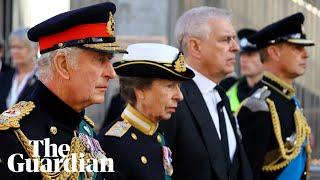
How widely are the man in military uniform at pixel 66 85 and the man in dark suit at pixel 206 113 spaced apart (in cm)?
142

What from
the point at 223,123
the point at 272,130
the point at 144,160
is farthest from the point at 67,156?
the point at 272,130

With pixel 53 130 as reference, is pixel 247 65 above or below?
below

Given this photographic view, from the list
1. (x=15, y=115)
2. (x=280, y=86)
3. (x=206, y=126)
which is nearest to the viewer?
(x=15, y=115)

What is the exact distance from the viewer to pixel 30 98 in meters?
3.90

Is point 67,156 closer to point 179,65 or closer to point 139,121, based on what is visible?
point 139,121

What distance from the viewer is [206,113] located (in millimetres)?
5570

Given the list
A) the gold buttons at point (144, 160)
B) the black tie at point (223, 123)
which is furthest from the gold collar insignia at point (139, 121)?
the black tie at point (223, 123)

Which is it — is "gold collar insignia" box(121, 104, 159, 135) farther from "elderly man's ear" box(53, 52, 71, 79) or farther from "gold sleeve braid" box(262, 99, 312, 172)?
"gold sleeve braid" box(262, 99, 312, 172)

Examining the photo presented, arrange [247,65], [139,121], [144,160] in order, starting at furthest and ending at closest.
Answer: [247,65]
[139,121]
[144,160]

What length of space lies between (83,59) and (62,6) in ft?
20.8

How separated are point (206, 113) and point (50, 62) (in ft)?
5.93

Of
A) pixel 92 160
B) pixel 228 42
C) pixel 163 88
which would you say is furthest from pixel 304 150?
pixel 92 160

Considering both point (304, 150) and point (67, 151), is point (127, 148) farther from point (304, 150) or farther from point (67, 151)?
point (304, 150)

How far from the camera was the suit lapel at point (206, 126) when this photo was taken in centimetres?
545
